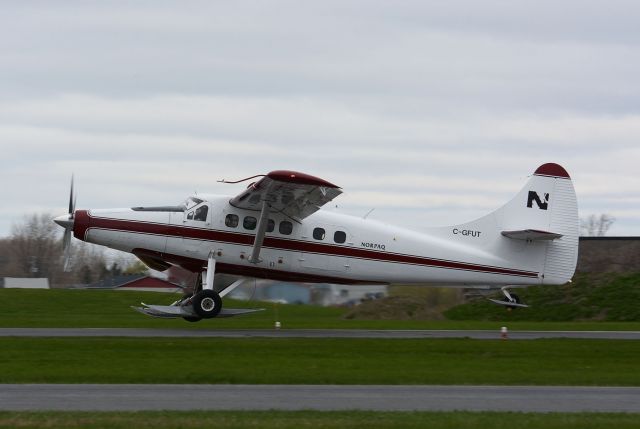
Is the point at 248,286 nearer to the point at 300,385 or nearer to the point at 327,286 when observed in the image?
the point at 327,286

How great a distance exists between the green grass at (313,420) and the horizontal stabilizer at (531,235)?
1481 centimetres

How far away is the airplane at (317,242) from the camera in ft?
83.7

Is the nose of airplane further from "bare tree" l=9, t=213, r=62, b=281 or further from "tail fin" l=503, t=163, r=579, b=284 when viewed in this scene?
"bare tree" l=9, t=213, r=62, b=281

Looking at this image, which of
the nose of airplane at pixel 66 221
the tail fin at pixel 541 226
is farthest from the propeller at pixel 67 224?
the tail fin at pixel 541 226

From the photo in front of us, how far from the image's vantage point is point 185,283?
98.5 ft

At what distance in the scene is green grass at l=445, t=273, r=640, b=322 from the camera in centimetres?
3847

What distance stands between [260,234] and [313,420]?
45.2ft

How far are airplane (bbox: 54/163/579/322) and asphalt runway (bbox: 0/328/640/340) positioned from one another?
84cm

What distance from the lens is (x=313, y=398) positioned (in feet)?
45.3

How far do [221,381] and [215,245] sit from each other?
34.4ft

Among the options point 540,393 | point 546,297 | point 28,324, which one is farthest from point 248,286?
point 546,297

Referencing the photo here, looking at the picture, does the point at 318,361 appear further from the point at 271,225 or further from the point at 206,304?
the point at 271,225

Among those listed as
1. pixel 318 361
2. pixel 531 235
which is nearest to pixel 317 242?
pixel 531 235

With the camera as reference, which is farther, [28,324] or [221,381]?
[28,324]
